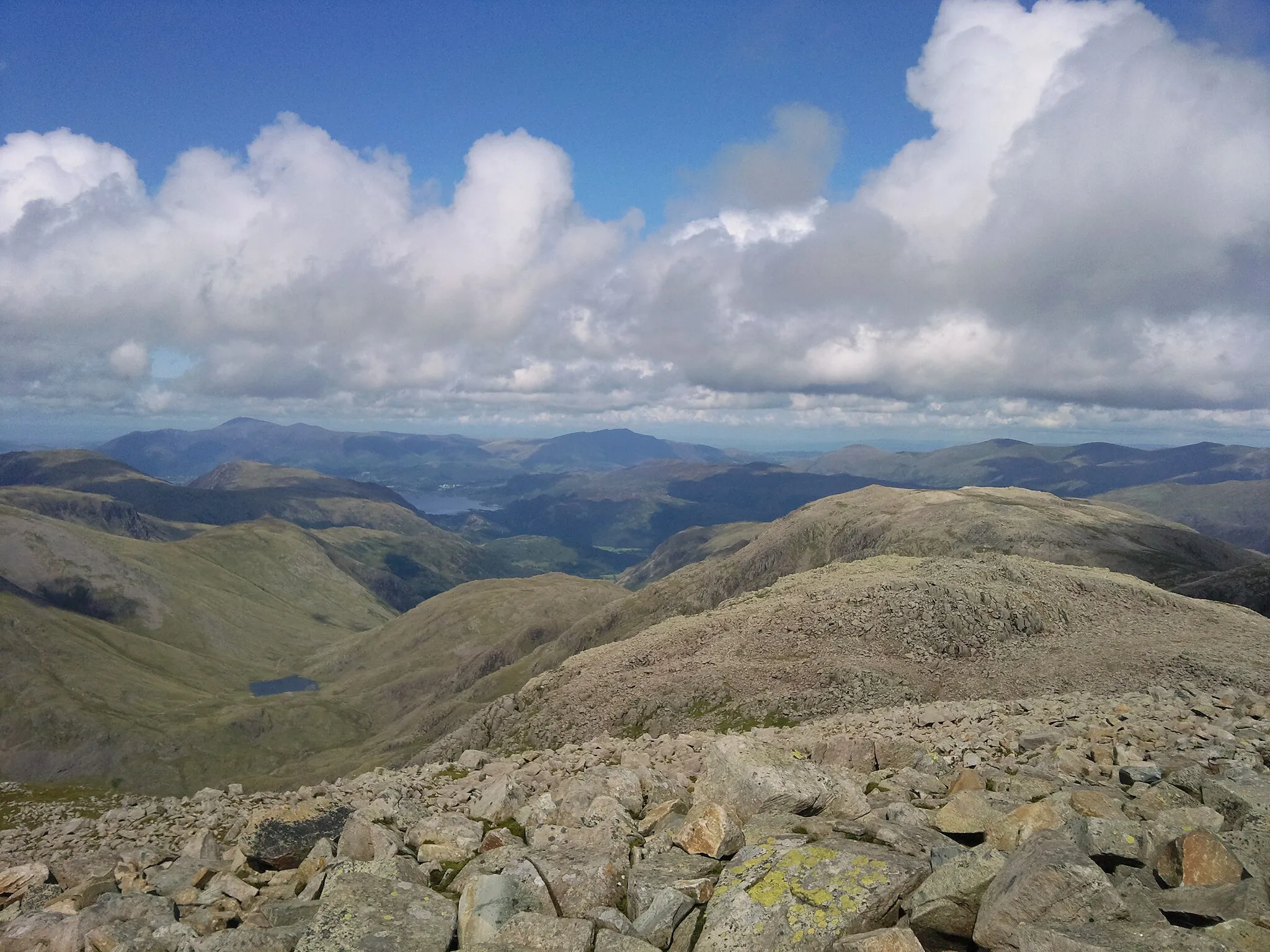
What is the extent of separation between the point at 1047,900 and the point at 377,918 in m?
9.06

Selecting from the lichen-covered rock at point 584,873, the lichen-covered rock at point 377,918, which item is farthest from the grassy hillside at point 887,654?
the lichen-covered rock at point 377,918

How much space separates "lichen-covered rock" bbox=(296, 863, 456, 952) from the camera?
31.2ft

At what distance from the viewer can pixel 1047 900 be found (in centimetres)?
815

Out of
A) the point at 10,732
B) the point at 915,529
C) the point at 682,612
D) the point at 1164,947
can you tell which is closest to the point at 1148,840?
the point at 1164,947

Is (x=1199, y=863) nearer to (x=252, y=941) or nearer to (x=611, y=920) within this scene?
(x=611, y=920)

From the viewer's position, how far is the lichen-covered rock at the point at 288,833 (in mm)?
13625

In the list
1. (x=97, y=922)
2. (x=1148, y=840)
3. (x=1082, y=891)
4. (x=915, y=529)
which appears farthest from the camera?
(x=915, y=529)

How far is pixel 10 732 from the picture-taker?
184250mm

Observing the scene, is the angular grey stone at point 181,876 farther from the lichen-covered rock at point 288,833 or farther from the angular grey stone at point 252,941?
the angular grey stone at point 252,941

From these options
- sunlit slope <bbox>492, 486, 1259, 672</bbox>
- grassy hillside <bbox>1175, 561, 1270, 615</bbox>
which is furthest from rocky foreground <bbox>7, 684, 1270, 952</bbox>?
grassy hillside <bbox>1175, 561, 1270, 615</bbox>

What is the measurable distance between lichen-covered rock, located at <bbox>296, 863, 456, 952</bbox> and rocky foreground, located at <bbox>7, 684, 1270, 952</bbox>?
1.4 inches

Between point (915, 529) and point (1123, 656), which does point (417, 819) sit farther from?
point (915, 529)

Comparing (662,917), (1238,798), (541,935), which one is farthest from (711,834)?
(1238,798)

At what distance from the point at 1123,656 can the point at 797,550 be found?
149161 mm
